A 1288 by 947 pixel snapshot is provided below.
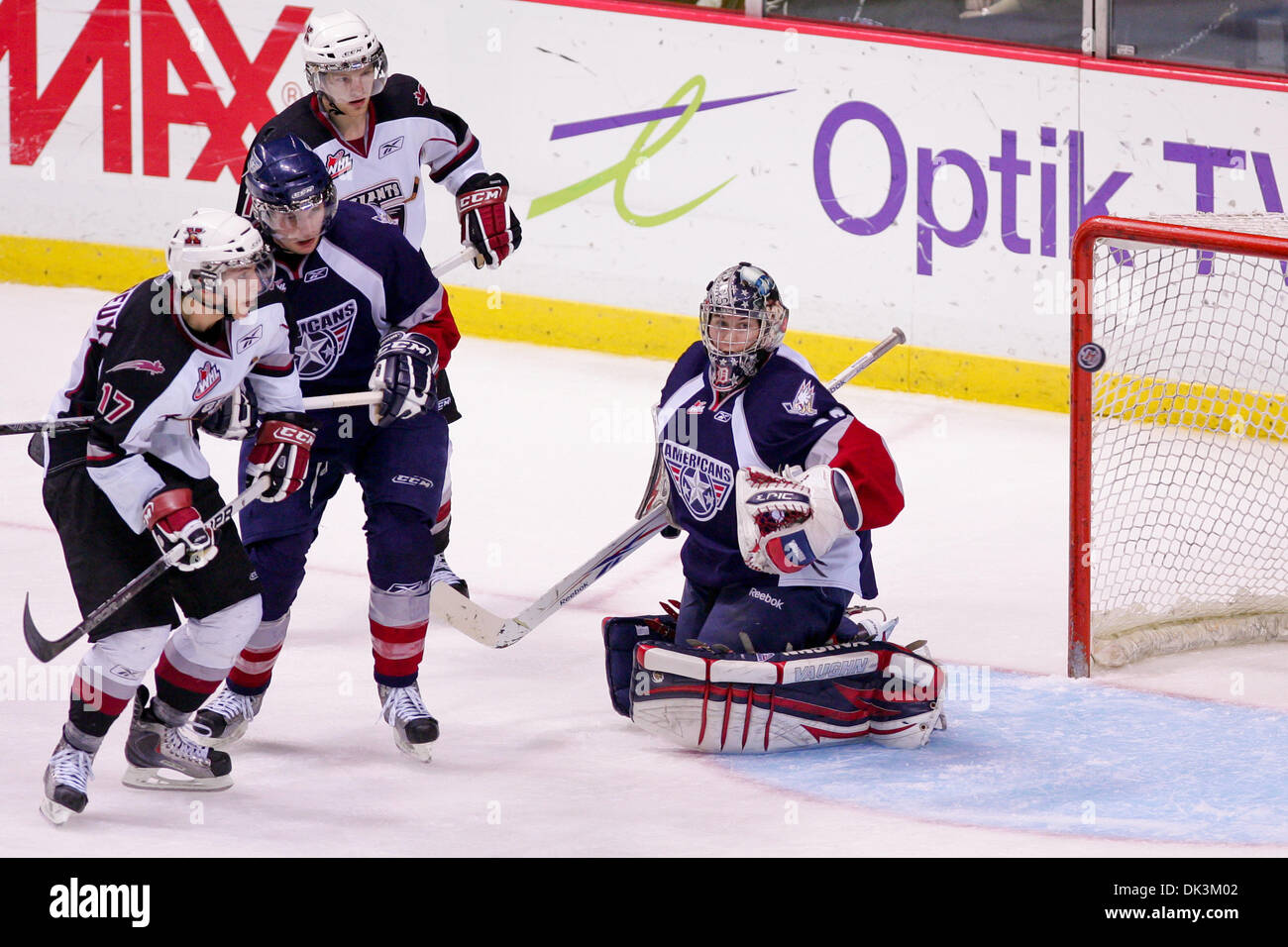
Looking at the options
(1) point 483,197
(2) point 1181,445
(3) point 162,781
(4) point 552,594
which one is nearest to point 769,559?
(4) point 552,594

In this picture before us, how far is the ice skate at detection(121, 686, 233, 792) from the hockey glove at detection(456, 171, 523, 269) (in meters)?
1.40

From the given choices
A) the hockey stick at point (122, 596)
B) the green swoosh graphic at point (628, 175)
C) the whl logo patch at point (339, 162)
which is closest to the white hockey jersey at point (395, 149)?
the whl logo patch at point (339, 162)

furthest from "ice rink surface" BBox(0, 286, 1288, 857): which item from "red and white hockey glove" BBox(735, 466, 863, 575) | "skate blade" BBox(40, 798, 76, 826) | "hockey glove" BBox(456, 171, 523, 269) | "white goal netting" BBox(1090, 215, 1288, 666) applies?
"hockey glove" BBox(456, 171, 523, 269)

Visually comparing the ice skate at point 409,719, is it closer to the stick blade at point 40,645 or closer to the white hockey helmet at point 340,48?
the stick blade at point 40,645

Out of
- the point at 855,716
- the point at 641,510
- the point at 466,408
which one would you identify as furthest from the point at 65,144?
the point at 855,716

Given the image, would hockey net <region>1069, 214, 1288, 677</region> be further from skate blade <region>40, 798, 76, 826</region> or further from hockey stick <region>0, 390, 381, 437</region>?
skate blade <region>40, 798, 76, 826</region>

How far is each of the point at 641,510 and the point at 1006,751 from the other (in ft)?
3.08

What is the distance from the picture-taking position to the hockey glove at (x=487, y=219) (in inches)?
191

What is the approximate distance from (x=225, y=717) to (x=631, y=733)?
0.80m

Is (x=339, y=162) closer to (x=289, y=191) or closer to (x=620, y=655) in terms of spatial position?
(x=289, y=191)

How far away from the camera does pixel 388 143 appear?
15.9 feet

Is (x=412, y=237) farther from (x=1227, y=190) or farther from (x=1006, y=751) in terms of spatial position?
(x=1227, y=190)

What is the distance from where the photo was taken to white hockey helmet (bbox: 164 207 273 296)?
3.57m

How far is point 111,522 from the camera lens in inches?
144
